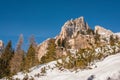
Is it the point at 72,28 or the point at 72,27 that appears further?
the point at 72,27

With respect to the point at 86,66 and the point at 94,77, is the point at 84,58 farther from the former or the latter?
the point at 94,77

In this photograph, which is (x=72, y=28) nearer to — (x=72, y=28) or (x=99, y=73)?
(x=72, y=28)

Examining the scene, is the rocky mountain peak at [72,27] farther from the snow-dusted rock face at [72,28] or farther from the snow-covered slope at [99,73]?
the snow-covered slope at [99,73]

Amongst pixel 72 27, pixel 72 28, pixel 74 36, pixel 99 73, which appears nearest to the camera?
pixel 99 73

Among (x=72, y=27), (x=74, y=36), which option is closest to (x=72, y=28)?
(x=72, y=27)

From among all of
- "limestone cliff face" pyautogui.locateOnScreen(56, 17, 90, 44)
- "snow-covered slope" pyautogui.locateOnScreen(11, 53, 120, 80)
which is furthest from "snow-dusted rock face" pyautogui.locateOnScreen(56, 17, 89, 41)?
"snow-covered slope" pyautogui.locateOnScreen(11, 53, 120, 80)

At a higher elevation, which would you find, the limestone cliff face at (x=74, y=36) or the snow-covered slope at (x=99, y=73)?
the limestone cliff face at (x=74, y=36)

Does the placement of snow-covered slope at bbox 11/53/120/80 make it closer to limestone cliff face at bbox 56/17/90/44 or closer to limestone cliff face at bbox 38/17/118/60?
limestone cliff face at bbox 38/17/118/60

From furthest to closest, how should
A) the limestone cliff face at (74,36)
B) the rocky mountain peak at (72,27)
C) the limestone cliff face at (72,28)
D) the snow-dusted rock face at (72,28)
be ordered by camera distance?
the rocky mountain peak at (72,27), the snow-dusted rock face at (72,28), the limestone cliff face at (72,28), the limestone cliff face at (74,36)

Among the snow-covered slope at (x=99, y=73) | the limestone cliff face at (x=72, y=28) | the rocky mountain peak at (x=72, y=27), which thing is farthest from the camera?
the rocky mountain peak at (x=72, y=27)

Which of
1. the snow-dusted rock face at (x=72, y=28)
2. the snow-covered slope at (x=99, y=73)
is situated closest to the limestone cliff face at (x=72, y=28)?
the snow-dusted rock face at (x=72, y=28)

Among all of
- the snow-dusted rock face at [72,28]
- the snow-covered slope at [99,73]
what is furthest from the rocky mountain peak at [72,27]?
the snow-covered slope at [99,73]

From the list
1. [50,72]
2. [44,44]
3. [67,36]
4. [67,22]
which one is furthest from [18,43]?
[50,72]

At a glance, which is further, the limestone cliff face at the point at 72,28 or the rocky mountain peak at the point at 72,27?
the rocky mountain peak at the point at 72,27
